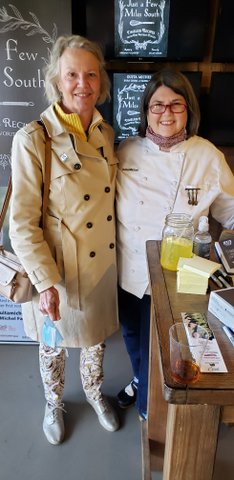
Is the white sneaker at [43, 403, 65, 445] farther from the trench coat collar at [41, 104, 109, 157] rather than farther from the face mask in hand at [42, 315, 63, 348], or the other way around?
the trench coat collar at [41, 104, 109, 157]

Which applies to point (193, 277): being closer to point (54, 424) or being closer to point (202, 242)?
point (202, 242)

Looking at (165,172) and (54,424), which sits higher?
(165,172)

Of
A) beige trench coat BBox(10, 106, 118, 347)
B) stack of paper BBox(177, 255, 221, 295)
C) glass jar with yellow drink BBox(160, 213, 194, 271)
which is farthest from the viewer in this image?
beige trench coat BBox(10, 106, 118, 347)

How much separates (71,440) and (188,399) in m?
1.17

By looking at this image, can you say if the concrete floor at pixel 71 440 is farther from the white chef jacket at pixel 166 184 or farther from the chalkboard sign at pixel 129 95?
the chalkboard sign at pixel 129 95

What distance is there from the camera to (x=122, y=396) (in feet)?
5.92

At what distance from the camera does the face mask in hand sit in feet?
4.70

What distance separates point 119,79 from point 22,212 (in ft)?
3.00

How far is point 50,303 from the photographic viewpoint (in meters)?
1.31

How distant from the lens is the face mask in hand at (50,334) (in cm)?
143

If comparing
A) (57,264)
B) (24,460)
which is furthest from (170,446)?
(24,460)

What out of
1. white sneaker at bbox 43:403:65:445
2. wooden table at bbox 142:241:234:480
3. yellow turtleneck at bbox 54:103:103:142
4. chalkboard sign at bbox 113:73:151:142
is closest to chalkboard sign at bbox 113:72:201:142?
chalkboard sign at bbox 113:73:151:142

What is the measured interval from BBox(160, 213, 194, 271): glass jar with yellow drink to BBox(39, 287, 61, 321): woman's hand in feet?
1.47

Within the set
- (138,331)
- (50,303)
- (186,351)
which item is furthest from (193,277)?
(138,331)
